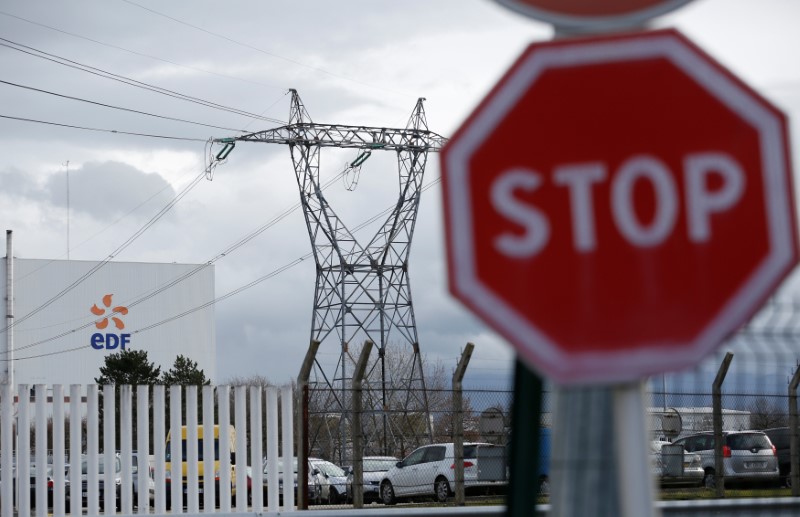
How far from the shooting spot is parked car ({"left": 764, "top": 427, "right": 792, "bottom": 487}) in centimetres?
975

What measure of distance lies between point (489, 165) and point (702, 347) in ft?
1.52

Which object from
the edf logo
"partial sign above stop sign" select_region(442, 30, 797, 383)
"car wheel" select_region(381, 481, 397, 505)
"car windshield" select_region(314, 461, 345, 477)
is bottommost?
"car wheel" select_region(381, 481, 397, 505)

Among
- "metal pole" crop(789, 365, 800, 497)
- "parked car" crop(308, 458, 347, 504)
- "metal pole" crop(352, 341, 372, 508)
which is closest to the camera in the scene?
"metal pole" crop(789, 365, 800, 497)

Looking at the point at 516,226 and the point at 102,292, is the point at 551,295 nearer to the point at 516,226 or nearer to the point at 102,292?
the point at 516,226

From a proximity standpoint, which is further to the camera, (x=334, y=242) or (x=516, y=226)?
(x=334, y=242)

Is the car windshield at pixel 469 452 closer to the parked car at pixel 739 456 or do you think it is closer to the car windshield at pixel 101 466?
the parked car at pixel 739 456

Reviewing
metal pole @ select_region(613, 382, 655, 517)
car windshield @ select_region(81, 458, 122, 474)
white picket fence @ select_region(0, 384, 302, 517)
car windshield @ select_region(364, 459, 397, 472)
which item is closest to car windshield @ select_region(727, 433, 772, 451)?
white picket fence @ select_region(0, 384, 302, 517)

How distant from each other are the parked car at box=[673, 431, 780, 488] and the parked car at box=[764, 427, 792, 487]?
80 millimetres

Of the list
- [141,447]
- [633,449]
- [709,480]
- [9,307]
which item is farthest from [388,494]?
[9,307]

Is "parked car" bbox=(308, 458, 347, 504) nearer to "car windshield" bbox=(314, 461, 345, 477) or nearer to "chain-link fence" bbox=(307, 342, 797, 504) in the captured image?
"car windshield" bbox=(314, 461, 345, 477)

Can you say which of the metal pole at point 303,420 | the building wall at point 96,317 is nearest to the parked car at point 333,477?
the metal pole at point 303,420

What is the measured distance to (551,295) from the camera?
6.06ft

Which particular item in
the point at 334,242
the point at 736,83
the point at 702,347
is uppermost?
the point at 334,242

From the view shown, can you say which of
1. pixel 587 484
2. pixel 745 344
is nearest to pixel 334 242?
pixel 745 344
